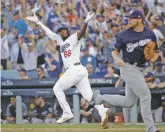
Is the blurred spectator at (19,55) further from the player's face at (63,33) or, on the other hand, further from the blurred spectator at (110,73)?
the player's face at (63,33)

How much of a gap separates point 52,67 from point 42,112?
170 centimetres

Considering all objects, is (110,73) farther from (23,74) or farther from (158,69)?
(23,74)

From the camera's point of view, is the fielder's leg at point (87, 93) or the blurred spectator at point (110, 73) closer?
the fielder's leg at point (87, 93)

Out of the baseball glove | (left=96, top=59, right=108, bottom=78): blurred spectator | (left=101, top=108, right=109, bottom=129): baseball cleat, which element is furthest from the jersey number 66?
(left=96, top=59, right=108, bottom=78): blurred spectator

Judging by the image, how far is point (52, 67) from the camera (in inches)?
617

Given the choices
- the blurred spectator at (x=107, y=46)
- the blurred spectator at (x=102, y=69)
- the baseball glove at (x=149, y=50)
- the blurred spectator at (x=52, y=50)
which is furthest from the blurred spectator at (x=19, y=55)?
the baseball glove at (x=149, y=50)

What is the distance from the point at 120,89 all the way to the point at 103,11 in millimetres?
4256

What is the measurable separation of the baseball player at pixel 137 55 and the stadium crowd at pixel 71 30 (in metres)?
5.39

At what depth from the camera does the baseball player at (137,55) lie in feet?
28.6

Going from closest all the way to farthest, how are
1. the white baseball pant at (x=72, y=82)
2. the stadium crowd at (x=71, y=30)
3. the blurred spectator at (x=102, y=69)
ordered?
the white baseball pant at (x=72, y=82) → the blurred spectator at (x=102, y=69) → the stadium crowd at (x=71, y=30)

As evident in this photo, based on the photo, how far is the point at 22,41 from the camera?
17.0 m

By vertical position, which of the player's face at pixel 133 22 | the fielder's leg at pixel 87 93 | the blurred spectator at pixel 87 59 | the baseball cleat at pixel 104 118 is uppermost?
the player's face at pixel 133 22

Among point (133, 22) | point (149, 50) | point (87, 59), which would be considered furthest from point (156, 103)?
point (133, 22)

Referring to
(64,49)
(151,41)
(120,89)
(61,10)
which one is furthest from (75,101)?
(151,41)
